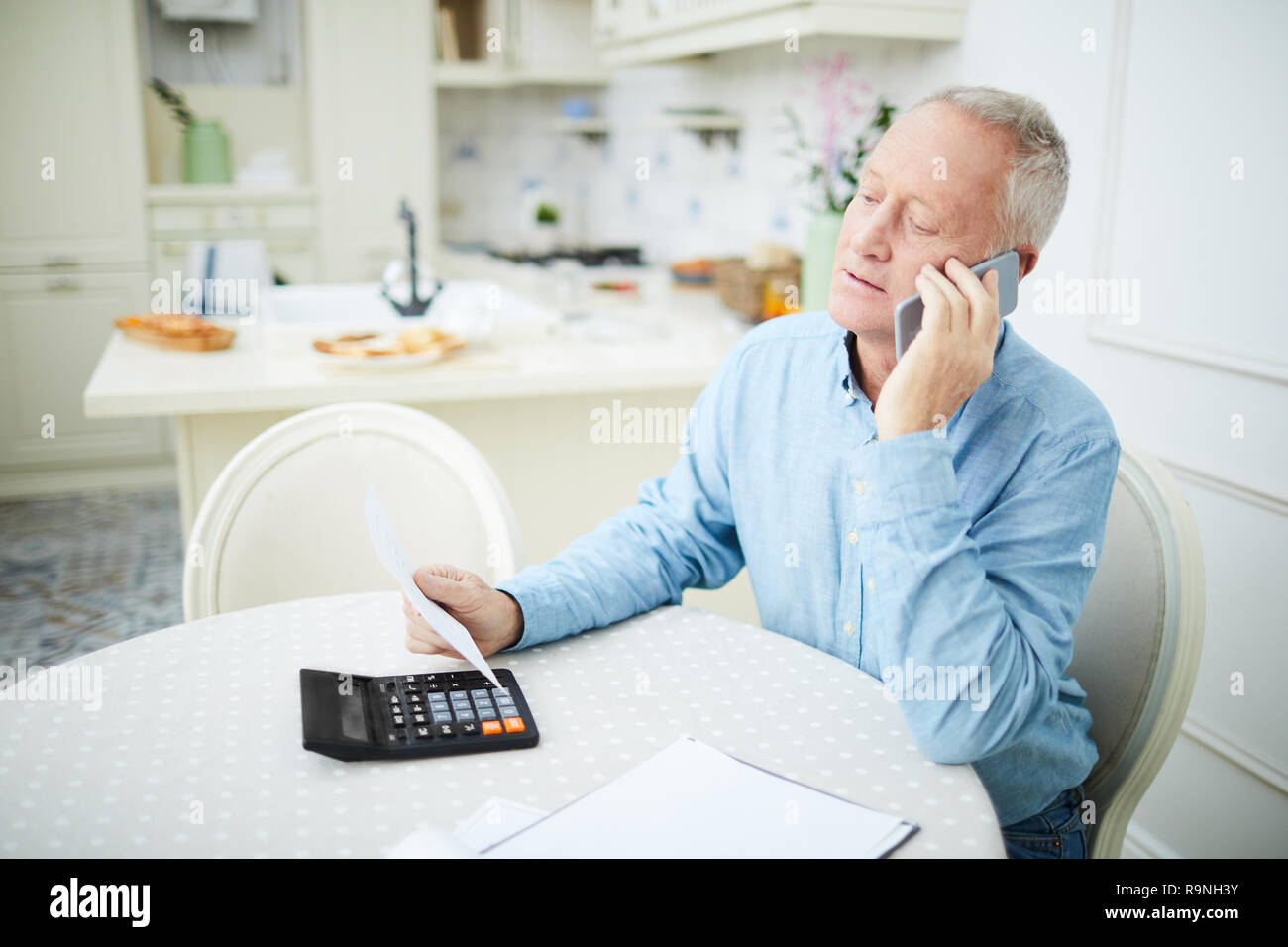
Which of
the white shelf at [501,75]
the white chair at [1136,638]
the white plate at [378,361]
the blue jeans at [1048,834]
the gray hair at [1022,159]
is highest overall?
the white shelf at [501,75]

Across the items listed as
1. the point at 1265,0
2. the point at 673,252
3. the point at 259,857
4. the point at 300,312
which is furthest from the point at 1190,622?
the point at 673,252

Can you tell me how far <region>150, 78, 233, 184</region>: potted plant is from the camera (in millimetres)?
4582

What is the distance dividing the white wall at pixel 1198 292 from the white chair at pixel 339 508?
119cm

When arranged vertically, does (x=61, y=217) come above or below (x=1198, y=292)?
above

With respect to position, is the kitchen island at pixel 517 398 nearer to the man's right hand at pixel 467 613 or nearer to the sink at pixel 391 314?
the sink at pixel 391 314

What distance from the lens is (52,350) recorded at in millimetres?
4398

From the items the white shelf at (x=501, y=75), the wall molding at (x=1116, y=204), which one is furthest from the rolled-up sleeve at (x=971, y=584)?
the white shelf at (x=501, y=75)

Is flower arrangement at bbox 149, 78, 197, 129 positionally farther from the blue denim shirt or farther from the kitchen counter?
the blue denim shirt

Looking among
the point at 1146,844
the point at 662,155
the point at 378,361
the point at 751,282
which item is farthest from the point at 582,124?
the point at 1146,844

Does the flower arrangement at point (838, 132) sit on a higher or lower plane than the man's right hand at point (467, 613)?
higher

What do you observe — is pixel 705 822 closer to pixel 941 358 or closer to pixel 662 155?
pixel 941 358

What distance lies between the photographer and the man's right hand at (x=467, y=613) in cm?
108

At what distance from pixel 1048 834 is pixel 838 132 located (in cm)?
227

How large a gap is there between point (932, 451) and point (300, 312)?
2.32m
